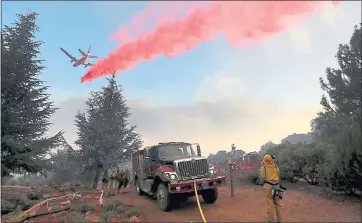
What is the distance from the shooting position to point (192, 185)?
37.2 ft

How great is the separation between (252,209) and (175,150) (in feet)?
14.1

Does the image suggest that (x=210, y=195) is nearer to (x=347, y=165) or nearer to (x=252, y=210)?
(x=252, y=210)

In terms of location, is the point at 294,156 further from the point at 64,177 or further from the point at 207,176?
the point at 64,177

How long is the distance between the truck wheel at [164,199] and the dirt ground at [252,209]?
203 millimetres

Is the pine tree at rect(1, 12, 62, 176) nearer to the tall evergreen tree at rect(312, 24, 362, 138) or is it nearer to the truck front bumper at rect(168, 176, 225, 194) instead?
the truck front bumper at rect(168, 176, 225, 194)

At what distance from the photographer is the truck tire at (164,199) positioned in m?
11.3

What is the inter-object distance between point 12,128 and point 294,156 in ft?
60.9

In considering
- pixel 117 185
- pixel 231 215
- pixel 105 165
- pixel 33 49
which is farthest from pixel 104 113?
pixel 231 215

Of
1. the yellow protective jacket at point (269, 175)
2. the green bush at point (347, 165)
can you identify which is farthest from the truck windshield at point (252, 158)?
the yellow protective jacket at point (269, 175)

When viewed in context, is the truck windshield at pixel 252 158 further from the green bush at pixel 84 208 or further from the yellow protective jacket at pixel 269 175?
the green bush at pixel 84 208

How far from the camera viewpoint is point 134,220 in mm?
10148

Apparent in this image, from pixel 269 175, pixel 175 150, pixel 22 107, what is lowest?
pixel 269 175

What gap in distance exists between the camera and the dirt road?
10066mm

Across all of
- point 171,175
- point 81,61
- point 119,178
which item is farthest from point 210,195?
point 81,61
